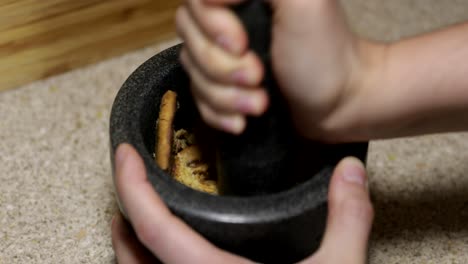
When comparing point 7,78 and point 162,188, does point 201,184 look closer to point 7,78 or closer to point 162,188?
point 162,188

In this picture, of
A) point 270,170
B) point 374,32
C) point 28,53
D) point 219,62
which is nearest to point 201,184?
point 270,170

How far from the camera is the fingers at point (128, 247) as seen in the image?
80 centimetres

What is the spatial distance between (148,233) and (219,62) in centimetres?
18

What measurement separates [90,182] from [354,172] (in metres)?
0.43

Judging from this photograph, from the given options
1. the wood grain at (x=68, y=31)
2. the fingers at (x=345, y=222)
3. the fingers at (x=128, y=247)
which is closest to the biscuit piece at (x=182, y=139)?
the fingers at (x=128, y=247)

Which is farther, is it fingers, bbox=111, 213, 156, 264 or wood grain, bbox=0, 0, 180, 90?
wood grain, bbox=0, 0, 180, 90

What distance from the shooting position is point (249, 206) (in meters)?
0.68

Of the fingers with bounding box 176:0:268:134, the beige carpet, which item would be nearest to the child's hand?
the fingers with bounding box 176:0:268:134

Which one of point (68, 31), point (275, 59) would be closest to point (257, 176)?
point (275, 59)

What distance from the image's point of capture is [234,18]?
62 cm

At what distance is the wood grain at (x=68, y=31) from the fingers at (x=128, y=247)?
0.39m

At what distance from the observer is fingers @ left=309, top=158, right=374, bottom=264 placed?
703mm

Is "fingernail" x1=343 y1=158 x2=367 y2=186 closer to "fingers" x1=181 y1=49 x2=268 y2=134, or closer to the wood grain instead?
"fingers" x1=181 y1=49 x2=268 y2=134

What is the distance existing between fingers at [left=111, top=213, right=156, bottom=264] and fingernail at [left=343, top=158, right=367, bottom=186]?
0.81 feet
